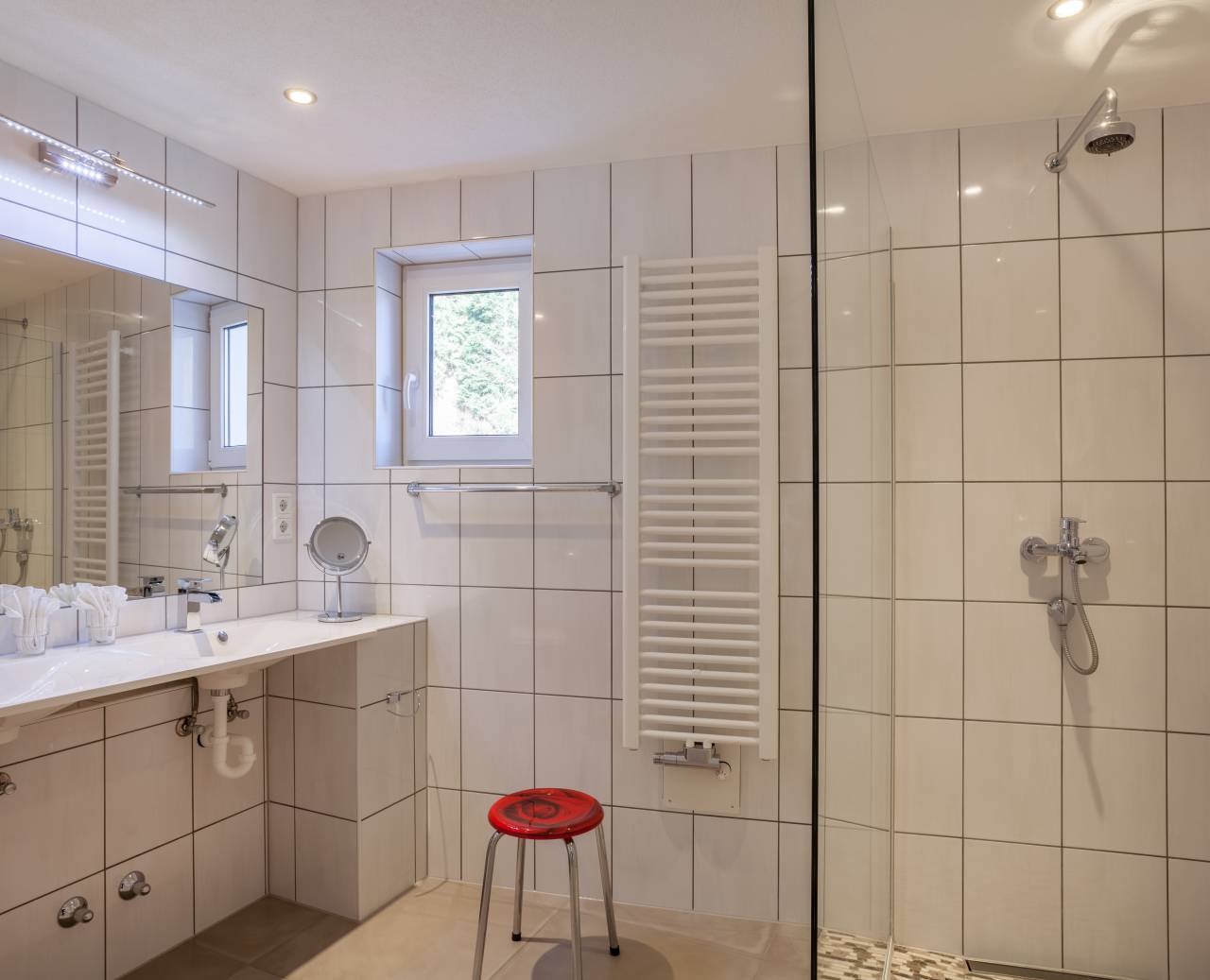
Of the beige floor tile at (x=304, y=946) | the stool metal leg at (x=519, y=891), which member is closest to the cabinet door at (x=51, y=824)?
the beige floor tile at (x=304, y=946)

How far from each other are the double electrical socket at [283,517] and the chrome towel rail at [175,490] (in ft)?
0.70

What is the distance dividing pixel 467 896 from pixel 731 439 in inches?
61.5

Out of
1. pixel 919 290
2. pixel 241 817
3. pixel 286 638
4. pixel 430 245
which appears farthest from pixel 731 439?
pixel 241 817

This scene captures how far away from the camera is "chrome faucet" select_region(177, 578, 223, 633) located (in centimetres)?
209

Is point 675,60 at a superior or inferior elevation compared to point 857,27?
superior

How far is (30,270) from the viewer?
1837 mm

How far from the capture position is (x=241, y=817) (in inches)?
91.1

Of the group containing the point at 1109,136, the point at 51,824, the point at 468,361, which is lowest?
the point at 51,824

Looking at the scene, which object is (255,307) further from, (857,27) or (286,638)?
(857,27)

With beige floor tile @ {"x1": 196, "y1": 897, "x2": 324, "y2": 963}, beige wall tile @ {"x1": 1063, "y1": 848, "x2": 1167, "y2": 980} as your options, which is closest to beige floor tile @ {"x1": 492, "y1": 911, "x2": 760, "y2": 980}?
beige floor tile @ {"x1": 196, "y1": 897, "x2": 324, "y2": 963}

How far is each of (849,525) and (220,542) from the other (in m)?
1.87

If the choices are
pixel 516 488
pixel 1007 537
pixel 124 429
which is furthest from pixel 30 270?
pixel 1007 537

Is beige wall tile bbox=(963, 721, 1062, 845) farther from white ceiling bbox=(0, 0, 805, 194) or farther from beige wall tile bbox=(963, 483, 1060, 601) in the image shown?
white ceiling bbox=(0, 0, 805, 194)

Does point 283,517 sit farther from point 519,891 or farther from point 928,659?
point 928,659
